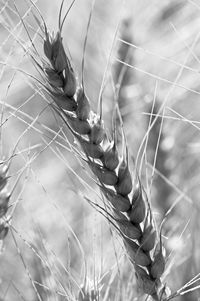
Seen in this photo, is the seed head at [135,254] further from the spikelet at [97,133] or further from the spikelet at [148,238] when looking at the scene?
the spikelet at [97,133]

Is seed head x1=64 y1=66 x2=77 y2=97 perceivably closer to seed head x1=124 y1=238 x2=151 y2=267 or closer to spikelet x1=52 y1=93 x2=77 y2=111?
spikelet x1=52 y1=93 x2=77 y2=111

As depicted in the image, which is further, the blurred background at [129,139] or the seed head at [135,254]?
the blurred background at [129,139]

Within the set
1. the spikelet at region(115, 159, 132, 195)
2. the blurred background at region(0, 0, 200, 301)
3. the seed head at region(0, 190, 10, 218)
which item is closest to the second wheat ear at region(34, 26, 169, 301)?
the spikelet at region(115, 159, 132, 195)

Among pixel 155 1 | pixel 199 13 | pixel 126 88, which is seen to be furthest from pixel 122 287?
pixel 199 13

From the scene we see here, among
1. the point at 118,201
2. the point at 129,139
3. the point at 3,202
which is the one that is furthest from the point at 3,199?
the point at 129,139

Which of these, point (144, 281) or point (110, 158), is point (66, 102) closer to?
point (110, 158)

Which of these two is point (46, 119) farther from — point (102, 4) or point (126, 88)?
point (126, 88)

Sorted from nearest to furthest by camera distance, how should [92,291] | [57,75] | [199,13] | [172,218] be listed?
[57,75]
[92,291]
[172,218]
[199,13]

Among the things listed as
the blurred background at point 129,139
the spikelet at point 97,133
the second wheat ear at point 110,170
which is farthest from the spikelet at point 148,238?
the blurred background at point 129,139

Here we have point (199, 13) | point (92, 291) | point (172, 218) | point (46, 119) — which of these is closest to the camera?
point (92, 291)
